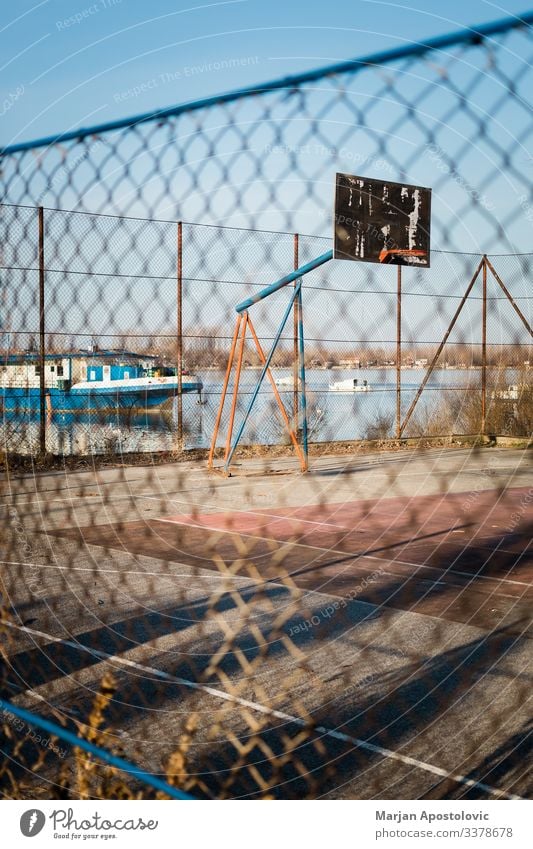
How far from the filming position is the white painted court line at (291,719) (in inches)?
102

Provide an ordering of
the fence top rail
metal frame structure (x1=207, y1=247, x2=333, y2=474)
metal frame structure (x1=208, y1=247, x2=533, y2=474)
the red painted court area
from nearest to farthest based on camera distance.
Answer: the fence top rail
metal frame structure (x1=208, y1=247, x2=533, y2=474)
metal frame structure (x1=207, y1=247, x2=333, y2=474)
the red painted court area

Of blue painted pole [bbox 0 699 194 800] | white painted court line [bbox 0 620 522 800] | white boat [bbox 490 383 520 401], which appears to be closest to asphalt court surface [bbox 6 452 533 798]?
white painted court line [bbox 0 620 522 800]

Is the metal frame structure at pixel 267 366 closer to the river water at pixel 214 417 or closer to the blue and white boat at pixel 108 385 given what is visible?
the river water at pixel 214 417

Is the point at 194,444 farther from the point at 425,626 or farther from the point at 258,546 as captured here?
the point at 425,626

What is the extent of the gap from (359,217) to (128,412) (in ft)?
35.8

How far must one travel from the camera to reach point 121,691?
10.9 ft

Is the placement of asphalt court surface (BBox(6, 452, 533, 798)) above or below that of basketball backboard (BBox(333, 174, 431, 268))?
below

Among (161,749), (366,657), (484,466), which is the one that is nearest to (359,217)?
(161,749)

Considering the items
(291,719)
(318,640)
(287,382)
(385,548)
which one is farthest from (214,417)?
(291,719)

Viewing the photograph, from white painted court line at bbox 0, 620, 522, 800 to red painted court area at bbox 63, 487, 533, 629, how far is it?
63 centimetres

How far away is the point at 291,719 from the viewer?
3072mm

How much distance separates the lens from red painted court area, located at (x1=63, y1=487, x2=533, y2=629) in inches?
193

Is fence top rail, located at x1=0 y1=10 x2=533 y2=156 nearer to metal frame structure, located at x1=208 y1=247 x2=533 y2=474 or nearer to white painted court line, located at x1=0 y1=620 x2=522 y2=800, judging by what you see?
metal frame structure, located at x1=208 y1=247 x2=533 y2=474

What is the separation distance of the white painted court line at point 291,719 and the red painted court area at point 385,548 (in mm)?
626
